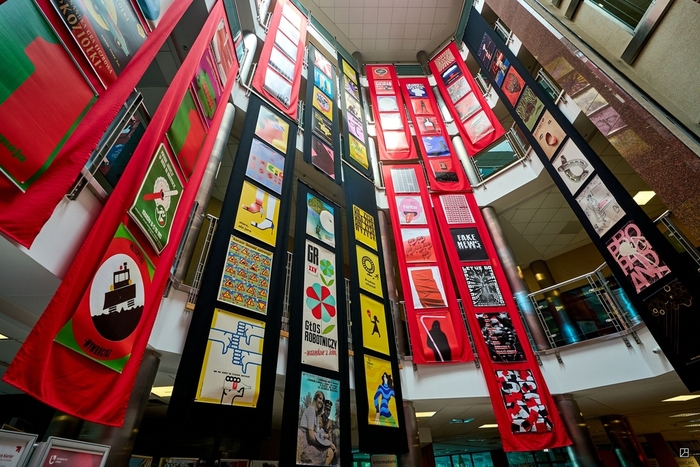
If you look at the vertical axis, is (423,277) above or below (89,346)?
above

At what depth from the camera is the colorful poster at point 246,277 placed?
14.1ft

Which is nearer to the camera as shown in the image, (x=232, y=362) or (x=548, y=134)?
(x=232, y=362)

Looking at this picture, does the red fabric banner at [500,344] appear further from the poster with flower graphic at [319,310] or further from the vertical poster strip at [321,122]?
the vertical poster strip at [321,122]

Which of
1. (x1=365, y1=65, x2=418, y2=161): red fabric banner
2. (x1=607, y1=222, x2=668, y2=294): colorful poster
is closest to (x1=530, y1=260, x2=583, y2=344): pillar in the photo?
(x1=607, y1=222, x2=668, y2=294): colorful poster

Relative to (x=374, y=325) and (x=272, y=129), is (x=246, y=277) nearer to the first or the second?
(x=374, y=325)

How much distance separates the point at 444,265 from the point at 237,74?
6.35m

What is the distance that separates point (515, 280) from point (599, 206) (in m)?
2.54

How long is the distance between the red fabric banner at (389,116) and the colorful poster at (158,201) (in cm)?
717

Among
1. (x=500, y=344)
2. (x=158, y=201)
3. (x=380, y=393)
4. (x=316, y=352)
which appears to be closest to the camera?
(x=158, y=201)

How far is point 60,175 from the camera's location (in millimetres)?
2500

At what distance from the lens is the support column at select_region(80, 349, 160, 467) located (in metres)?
3.40

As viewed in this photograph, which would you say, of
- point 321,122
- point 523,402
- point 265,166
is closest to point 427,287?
point 523,402

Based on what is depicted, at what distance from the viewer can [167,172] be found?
13.1 feet

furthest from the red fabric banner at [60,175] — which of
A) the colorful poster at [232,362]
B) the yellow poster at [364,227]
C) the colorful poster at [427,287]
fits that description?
the colorful poster at [427,287]
